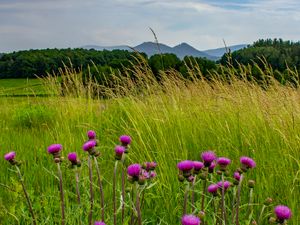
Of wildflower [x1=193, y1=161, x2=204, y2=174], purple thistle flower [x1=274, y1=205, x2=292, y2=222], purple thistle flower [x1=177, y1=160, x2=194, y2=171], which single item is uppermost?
purple thistle flower [x1=177, y1=160, x2=194, y2=171]

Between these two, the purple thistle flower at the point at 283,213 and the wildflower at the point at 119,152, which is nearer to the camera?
the purple thistle flower at the point at 283,213

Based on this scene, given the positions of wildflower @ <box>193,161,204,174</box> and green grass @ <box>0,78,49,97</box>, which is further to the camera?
green grass @ <box>0,78,49,97</box>

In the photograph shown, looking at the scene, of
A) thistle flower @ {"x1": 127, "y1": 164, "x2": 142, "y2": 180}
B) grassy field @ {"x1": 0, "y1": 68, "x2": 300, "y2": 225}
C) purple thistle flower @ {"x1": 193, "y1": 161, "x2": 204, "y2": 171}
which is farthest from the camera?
grassy field @ {"x1": 0, "y1": 68, "x2": 300, "y2": 225}

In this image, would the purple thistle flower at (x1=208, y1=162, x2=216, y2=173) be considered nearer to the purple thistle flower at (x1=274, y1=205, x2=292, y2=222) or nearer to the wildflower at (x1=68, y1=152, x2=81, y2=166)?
the purple thistle flower at (x1=274, y1=205, x2=292, y2=222)

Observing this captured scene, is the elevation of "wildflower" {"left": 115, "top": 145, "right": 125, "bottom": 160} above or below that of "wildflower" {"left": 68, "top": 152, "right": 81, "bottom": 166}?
above

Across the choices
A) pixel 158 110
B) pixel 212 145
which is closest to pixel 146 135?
pixel 158 110

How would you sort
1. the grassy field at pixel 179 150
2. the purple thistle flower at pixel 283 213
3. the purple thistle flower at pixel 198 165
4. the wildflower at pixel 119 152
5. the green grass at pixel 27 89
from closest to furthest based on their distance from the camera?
the purple thistle flower at pixel 283 213
the purple thistle flower at pixel 198 165
the wildflower at pixel 119 152
the grassy field at pixel 179 150
the green grass at pixel 27 89

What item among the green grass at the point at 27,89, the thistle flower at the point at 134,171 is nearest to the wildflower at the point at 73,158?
the thistle flower at the point at 134,171

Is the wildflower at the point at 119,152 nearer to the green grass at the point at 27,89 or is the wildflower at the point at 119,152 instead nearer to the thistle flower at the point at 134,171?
the thistle flower at the point at 134,171

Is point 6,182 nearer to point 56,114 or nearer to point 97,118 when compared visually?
point 97,118

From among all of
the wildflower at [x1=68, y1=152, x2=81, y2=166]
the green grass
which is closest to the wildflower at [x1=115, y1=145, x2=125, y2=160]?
the wildflower at [x1=68, y1=152, x2=81, y2=166]

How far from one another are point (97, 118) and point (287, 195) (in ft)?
12.9

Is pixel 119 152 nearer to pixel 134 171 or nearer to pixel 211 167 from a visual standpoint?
pixel 134 171

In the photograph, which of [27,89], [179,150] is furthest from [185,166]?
[27,89]
